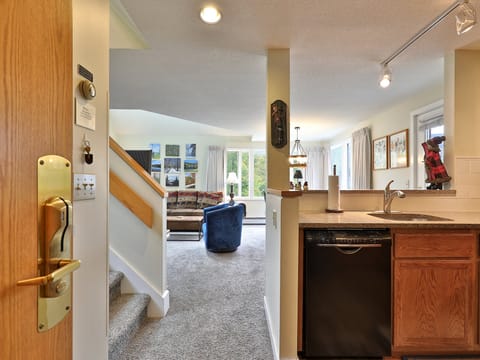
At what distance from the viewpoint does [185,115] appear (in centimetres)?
441

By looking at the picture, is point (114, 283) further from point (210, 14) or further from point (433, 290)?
point (433, 290)

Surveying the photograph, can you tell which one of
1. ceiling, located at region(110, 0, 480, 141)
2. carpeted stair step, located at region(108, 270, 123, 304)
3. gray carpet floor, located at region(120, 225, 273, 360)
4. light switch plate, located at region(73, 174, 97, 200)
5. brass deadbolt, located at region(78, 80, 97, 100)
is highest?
ceiling, located at region(110, 0, 480, 141)

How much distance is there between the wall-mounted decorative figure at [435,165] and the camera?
2322 millimetres

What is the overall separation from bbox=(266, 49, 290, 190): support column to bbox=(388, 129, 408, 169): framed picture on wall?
2.48 m

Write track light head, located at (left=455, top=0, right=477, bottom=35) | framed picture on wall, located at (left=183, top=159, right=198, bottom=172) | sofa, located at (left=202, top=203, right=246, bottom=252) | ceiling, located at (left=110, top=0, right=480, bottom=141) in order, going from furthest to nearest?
framed picture on wall, located at (left=183, top=159, right=198, bottom=172) < sofa, located at (left=202, top=203, right=246, bottom=252) < ceiling, located at (left=110, top=0, right=480, bottom=141) < track light head, located at (left=455, top=0, right=477, bottom=35)

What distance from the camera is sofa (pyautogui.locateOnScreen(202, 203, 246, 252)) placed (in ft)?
13.6

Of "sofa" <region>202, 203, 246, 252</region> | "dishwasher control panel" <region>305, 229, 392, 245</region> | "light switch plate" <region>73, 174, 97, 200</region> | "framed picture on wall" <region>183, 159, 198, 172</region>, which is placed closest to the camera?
"light switch plate" <region>73, 174, 97, 200</region>

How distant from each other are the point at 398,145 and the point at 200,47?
10.9ft

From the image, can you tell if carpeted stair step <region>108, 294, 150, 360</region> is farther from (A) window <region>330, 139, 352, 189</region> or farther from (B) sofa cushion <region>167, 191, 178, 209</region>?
(A) window <region>330, 139, 352, 189</region>

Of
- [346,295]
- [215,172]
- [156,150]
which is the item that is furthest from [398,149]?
[156,150]

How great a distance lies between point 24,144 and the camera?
0.54 m

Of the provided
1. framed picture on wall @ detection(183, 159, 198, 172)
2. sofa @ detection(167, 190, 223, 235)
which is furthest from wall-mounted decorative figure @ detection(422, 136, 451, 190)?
framed picture on wall @ detection(183, 159, 198, 172)

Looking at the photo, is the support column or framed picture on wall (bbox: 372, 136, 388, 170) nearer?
the support column

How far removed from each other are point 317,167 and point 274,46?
251 inches
